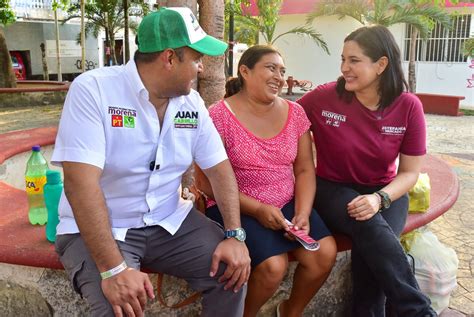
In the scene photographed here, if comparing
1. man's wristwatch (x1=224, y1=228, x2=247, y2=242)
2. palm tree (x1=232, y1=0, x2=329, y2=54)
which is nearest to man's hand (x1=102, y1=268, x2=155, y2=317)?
man's wristwatch (x1=224, y1=228, x2=247, y2=242)

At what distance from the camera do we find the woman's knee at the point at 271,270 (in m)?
2.37

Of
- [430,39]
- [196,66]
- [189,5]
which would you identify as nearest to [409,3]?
[430,39]

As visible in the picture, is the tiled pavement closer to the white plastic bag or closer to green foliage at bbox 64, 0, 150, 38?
the white plastic bag

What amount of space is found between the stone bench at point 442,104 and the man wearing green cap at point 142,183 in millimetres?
14026

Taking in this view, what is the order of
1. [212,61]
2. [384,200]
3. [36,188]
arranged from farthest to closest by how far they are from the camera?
[212,61] < [36,188] < [384,200]

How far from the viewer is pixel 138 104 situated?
7.15 feet

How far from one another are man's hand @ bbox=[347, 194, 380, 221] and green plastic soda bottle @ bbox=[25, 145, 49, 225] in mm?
1705

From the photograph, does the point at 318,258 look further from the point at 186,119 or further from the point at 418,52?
the point at 418,52

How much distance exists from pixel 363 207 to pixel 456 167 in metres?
5.31

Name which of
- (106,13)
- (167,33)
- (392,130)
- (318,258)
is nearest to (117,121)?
(167,33)

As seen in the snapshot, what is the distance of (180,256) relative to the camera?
2.25 m

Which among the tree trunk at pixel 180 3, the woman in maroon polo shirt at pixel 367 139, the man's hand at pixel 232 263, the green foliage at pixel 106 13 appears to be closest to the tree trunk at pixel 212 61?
the tree trunk at pixel 180 3

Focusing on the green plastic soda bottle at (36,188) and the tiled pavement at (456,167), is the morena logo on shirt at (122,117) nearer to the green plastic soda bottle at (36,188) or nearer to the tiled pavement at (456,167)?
the green plastic soda bottle at (36,188)

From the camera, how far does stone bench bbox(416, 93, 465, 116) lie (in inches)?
582
